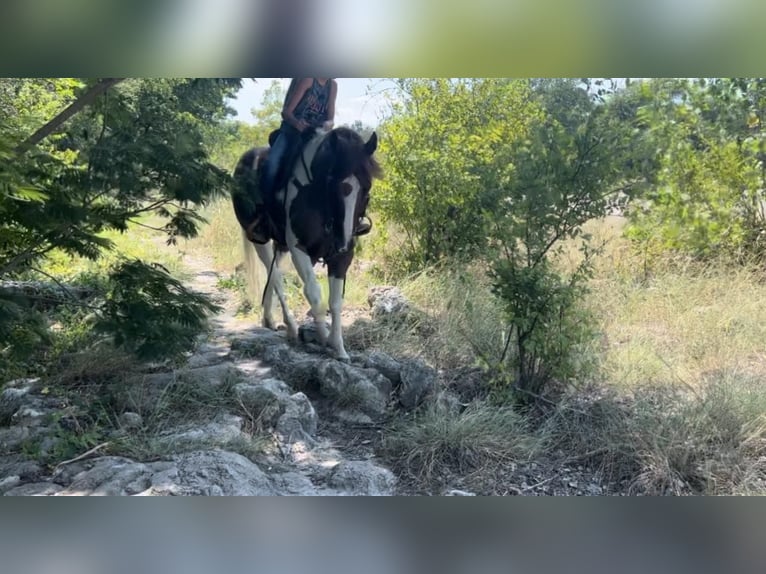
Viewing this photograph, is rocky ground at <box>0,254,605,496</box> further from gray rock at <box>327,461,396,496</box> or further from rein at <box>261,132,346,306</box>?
rein at <box>261,132,346,306</box>

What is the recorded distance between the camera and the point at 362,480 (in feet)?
7.95

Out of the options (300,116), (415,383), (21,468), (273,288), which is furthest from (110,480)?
(300,116)

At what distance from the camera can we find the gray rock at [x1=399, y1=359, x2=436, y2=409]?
2713 mm

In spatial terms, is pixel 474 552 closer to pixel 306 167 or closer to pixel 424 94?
pixel 306 167

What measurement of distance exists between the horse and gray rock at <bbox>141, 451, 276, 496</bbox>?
678 millimetres

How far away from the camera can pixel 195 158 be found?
8.43 feet

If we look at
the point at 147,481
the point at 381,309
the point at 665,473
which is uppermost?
the point at 381,309

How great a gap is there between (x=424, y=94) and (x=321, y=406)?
1.49 m

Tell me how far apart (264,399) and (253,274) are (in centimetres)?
72

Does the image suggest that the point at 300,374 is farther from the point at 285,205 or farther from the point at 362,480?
the point at 285,205

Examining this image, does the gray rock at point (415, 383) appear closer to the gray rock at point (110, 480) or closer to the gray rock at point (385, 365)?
the gray rock at point (385, 365)

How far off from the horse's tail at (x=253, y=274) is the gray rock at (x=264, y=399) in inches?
19.9
